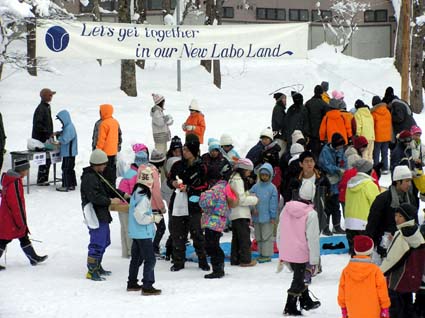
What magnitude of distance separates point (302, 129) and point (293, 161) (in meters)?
3.35

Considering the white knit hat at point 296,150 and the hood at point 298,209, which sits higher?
the white knit hat at point 296,150

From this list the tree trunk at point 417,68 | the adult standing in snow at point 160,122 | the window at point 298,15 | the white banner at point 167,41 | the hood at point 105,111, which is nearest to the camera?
the hood at point 105,111

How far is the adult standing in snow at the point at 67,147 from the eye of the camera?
54.0ft

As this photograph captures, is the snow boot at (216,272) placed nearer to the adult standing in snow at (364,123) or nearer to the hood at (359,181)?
the hood at (359,181)

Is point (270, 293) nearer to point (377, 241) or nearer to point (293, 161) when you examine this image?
point (377, 241)

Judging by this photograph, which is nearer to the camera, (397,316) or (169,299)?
(397,316)

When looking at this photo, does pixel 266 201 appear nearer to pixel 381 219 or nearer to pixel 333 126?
pixel 381 219

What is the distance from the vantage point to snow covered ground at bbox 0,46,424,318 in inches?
395

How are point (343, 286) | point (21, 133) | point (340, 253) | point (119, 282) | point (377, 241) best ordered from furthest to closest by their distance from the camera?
point (21, 133) < point (340, 253) < point (119, 282) < point (377, 241) < point (343, 286)

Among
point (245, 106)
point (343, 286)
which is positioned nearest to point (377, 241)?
point (343, 286)

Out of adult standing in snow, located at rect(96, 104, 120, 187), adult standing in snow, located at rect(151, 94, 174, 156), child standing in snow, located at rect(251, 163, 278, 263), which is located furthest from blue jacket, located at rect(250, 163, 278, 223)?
adult standing in snow, located at rect(151, 94, 174, 156)

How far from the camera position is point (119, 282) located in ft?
36.8

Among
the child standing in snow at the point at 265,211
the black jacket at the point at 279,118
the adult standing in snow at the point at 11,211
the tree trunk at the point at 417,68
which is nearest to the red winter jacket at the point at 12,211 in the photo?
the adult standing in snow at the point at 11,211

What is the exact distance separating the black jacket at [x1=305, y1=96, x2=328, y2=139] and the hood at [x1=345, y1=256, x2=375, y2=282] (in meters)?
8.58
